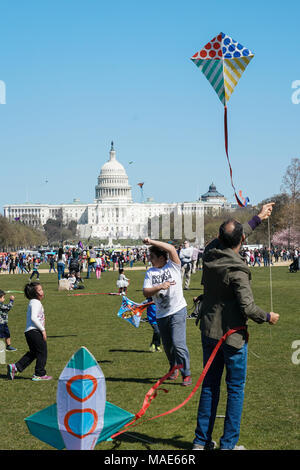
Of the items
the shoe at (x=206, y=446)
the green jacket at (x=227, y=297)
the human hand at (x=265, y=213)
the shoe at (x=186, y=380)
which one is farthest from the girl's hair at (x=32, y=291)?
the shoe at (x=206, y=446)

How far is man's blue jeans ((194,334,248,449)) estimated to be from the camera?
18.7ft

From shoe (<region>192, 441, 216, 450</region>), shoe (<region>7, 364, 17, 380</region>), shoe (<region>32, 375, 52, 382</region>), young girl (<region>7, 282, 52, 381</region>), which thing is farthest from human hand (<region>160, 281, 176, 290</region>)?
shoe (<region>7, 364, 17, 380</region>)

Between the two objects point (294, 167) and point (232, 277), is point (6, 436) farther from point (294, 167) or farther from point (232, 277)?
point (294, 167)

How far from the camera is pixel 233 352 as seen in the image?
572 centimetres

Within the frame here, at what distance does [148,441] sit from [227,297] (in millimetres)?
1591

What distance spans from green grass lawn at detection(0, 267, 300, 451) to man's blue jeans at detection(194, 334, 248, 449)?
1.05 feet

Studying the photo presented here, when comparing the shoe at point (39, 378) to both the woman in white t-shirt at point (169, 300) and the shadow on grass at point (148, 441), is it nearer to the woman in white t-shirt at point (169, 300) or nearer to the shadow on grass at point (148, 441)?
the woman in white t-shirt at point (169, 300)

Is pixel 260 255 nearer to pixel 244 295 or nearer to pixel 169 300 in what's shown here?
pixel 169 300

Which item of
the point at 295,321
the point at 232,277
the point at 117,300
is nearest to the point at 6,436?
the point at 232,277

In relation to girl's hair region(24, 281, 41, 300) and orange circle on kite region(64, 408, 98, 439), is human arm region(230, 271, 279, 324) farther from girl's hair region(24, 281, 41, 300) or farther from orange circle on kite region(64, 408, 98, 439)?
girl's hair region(24, 281, 41, 300)

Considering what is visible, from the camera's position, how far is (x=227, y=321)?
5.78 meters

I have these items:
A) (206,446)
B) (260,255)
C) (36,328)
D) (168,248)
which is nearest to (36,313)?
(36,328)

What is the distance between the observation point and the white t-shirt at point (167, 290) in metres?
8.03

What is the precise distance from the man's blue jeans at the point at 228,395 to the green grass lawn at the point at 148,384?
0.32 m
